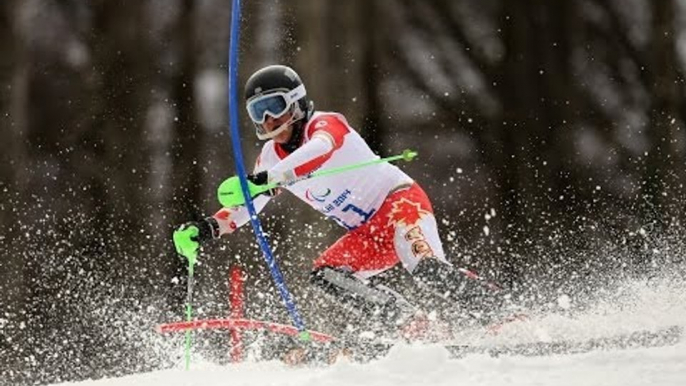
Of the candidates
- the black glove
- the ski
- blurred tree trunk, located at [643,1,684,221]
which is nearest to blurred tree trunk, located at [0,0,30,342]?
blurred tree trunk, located at [643,1,684,221]

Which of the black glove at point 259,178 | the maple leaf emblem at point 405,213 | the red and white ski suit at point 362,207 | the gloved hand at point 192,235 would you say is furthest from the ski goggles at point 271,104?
the maple leaf emblem at point 405,213

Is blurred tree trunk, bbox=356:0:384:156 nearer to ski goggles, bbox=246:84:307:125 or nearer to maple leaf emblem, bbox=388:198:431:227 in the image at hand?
maple leaf emblem, bbox=388:198:431:227

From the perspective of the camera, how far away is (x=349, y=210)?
6.04 metres

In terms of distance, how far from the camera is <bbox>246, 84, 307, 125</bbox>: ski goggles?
5.73 m

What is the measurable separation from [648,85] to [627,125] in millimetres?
677

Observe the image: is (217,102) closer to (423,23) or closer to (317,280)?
(423,23)

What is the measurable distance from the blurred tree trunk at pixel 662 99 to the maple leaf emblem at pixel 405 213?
1000cm

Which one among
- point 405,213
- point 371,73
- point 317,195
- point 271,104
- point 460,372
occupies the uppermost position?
point 371,73

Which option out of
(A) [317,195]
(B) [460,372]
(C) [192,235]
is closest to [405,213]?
(A) [317,195]

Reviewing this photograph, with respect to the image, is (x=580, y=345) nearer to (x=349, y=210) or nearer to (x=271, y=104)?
(x=349, y=210)

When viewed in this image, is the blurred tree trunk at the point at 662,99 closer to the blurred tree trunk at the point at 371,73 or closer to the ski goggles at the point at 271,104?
the blurred tree trunk at the point at 371,73

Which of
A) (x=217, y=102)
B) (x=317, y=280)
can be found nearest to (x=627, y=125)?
(x=217, y=102)

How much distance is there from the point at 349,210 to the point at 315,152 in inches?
25.0

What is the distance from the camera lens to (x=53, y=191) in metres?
15.9
